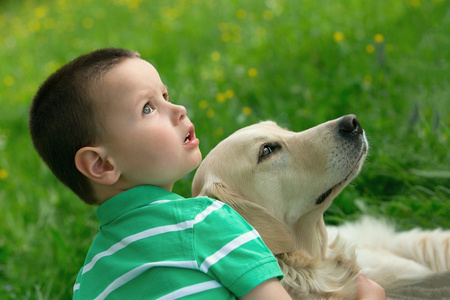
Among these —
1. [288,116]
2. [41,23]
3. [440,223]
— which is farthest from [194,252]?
[41,23]

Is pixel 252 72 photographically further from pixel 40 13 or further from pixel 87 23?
pixel 40 13

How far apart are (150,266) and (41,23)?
857 cm

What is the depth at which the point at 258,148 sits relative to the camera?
2383 millimetres

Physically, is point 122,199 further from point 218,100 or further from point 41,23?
point 41,23

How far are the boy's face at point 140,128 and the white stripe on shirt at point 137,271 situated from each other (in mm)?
319

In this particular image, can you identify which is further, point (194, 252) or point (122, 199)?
point (122, 199)

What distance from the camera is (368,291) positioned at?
2.40 m

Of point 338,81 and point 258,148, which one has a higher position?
point 258,148

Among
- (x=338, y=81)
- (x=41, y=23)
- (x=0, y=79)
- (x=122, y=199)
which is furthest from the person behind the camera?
(x=41, y=23)

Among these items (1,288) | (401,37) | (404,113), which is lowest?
(1,288)

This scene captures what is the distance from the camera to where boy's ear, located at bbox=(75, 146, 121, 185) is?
1.85 metres

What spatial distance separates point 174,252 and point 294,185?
780 mm

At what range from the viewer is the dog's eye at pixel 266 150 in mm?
2387

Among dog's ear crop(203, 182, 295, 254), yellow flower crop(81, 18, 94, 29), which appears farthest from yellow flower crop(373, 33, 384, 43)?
yellow flower crop(81, 18, 94, 29)
